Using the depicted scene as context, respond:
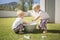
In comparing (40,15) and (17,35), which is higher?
(40,15)

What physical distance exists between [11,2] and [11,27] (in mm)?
212

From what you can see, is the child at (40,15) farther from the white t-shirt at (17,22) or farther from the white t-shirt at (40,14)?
the white t-shirt at (17,22)

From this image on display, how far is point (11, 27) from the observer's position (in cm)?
129

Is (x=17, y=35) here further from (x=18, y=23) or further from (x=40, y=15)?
A: (x=40, y=15)

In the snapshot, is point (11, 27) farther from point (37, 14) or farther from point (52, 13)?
point (52, 13)

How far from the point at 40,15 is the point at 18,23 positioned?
0.20 metres

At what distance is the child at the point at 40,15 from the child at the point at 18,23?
0.09 meters

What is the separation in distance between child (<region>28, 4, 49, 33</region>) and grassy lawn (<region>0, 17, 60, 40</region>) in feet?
0.14

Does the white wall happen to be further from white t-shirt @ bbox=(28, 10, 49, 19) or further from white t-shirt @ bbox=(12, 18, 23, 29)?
white t-shirt @ bbox=(12, 18, 23, 29)

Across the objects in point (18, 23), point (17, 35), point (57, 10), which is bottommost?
point (17, 35)

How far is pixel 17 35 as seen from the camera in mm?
1300

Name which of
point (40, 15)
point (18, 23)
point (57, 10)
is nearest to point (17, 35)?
point (18, 23)

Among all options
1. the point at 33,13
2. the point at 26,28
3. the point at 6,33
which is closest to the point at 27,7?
the point at 33,13

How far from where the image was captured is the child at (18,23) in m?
1.28
